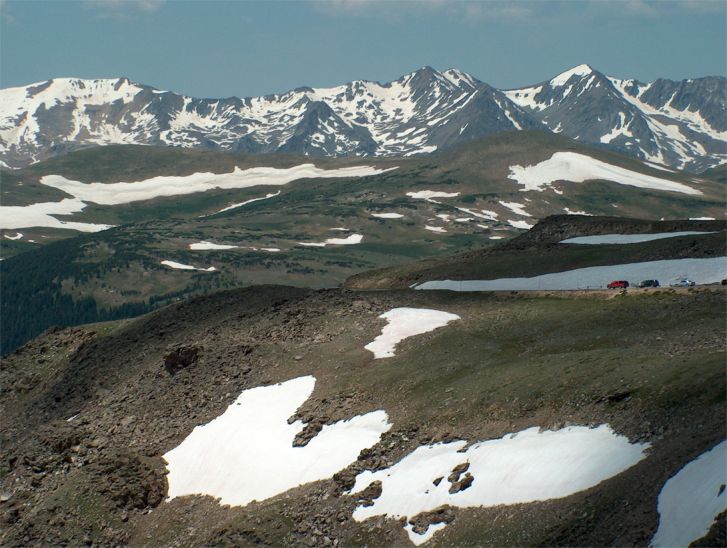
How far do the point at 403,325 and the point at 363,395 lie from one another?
1266 cm

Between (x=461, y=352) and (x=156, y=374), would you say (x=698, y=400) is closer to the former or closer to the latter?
(x=461, y=352)

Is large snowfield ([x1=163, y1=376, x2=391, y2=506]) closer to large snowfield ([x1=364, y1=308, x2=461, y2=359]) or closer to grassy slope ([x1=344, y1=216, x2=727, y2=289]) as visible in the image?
large snowfield ([x1=364, y1=308, x2=461, y2=359])

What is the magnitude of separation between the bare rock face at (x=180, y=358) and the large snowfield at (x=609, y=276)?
31.7 metres

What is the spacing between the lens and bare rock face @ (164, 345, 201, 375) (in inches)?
2825

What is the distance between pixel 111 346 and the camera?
84250mm

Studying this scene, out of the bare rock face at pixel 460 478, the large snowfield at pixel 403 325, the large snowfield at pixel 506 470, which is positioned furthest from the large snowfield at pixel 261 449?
the bare rock face at pixel 460 478

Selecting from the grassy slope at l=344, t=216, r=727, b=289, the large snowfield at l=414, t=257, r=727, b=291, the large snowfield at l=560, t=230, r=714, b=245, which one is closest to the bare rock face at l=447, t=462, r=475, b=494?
the large snowfield at l=414, t=257, r=727, b=291

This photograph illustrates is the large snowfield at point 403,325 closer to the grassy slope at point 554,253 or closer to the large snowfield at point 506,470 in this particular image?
the large snowfield at point 506,470

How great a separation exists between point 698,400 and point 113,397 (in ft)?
143

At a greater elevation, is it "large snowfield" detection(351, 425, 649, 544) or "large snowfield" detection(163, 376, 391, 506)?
"large snowfield" detection(351, 425, 649, 544)

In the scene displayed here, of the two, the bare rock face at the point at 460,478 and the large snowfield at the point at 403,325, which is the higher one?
the large snowfield at the point at 403,325

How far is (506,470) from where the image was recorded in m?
42.8

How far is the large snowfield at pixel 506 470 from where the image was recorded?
40.1 m

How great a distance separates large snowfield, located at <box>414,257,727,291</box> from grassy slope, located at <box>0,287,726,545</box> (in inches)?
599
